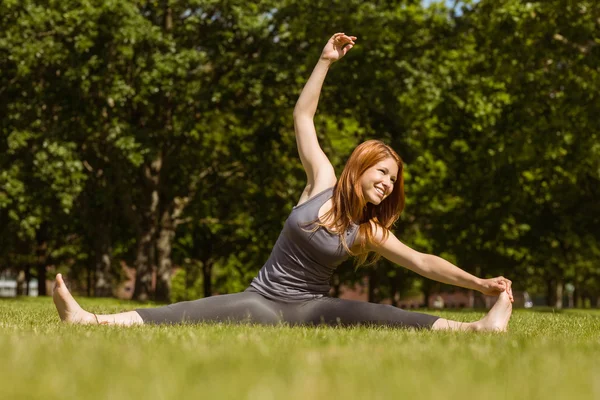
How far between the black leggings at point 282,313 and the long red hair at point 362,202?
0.45m

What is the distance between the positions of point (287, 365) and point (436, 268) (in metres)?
3.14

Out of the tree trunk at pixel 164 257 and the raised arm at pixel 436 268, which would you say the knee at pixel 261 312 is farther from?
the tree trunk at pixel 164 257

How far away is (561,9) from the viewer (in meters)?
22.0

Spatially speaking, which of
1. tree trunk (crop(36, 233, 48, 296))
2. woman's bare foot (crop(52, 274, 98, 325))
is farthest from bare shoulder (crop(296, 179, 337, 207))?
tree trunk (crop(36, 233, 48, 296))

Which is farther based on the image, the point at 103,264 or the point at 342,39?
the point at 103,264

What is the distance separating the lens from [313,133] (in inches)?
308

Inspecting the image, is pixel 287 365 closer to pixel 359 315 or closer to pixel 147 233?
pixel 359 315

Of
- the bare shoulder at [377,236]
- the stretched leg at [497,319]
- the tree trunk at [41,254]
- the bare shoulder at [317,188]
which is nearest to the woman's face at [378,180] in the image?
A: the bare shoulder at [377,236]

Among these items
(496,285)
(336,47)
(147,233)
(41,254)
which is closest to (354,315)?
(496,285)

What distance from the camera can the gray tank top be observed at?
24.2ft

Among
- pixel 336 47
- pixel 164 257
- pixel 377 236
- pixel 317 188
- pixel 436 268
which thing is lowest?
pixel 164 257

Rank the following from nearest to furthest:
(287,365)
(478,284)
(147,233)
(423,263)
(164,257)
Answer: (287,365), (478,284), (423,263), (147,233), (164,257)

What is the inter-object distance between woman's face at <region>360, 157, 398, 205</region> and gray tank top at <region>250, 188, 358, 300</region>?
1.13 ft

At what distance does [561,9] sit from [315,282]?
54.7ft
